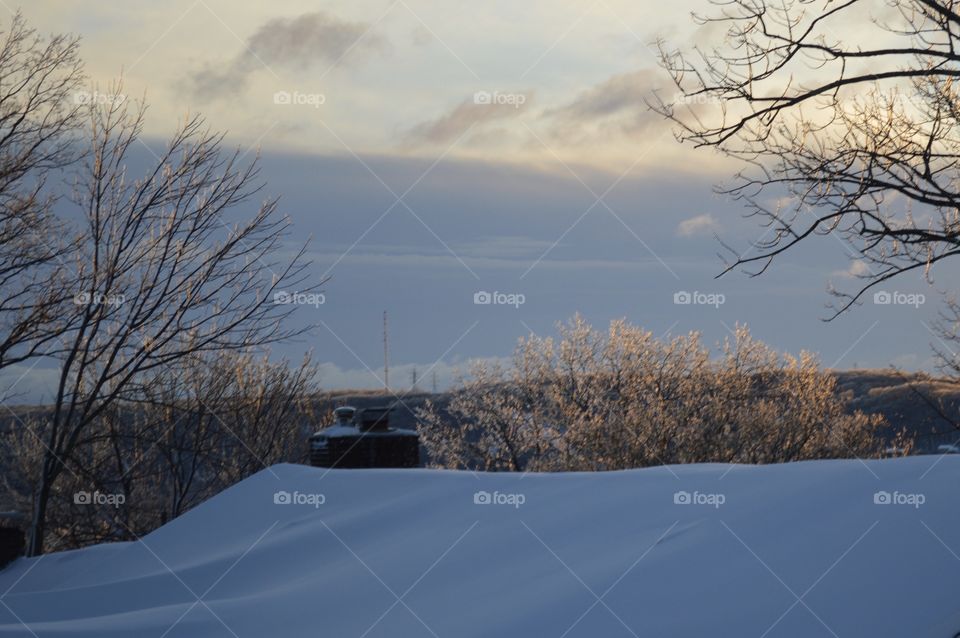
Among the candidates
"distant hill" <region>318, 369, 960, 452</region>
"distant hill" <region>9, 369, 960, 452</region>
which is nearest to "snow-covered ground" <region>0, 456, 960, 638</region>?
"distant hill" <region>9, 369, 960, 452</region>

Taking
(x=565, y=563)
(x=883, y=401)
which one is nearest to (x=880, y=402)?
(x=883, y=401)

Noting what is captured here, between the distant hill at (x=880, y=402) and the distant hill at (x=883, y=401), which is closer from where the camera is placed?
the distant hill at (x=880, y=402)

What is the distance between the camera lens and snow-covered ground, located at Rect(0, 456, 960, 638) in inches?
202

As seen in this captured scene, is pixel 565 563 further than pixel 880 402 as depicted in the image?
No

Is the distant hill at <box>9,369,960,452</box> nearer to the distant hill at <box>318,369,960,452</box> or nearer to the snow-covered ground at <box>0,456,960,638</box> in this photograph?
the distant hill at <box>318,369,960,452</box>

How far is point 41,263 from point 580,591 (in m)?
12.2

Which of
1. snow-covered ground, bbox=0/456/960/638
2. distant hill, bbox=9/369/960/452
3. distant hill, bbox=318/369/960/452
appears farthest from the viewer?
distant hill, bbox=318/369/960/452

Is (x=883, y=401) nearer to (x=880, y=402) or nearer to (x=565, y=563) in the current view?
(x=880, y=402)

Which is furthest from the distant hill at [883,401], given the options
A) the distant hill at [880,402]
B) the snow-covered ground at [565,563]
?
the snow-covered ground at [565,563]

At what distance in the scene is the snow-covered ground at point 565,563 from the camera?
5.13 m

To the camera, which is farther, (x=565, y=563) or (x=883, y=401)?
(x=883, y=401)

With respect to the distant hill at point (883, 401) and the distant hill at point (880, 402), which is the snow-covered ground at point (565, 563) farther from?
the distant hill at point (883, 401)

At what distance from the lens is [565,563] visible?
6066 mm

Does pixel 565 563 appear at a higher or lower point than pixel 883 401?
higher
